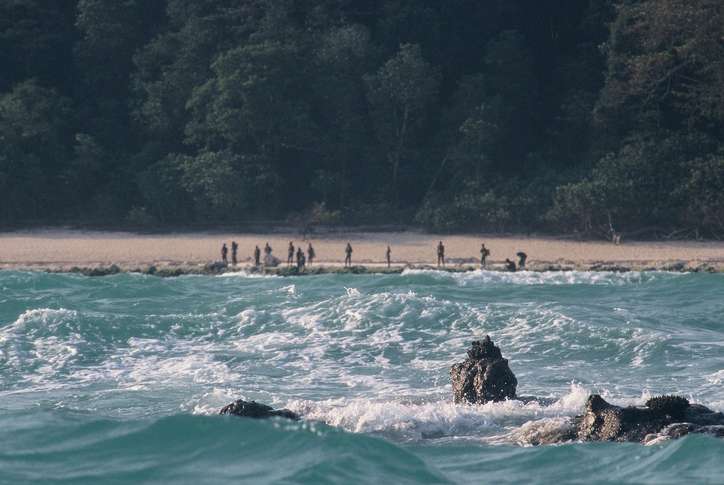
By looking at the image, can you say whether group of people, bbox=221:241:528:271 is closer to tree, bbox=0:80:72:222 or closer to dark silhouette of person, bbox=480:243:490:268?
dark silhouette of person, bbox=480:243:490:268

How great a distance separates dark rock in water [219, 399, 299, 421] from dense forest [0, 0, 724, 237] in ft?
74.1

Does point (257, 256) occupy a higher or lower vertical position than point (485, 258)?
lower

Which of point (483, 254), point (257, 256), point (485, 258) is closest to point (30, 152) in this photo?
point (257, 256)

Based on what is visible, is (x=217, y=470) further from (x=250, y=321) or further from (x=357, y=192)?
(x=357, y=192)

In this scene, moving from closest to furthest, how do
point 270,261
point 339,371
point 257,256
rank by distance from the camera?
point 339,371, point 257,256, point 270,261

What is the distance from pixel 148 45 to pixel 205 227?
26.1 feet

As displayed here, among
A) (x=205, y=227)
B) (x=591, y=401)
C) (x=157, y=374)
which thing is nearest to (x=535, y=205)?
(x=205, y=227)

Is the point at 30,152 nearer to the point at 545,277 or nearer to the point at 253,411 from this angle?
the point at 545,277

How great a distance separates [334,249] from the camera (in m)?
40.0

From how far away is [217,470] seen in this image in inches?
691

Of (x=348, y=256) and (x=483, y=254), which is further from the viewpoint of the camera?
(x=348, y=256)

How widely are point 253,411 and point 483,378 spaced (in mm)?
3812

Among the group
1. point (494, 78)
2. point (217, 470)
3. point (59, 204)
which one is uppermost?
point (494, 78)

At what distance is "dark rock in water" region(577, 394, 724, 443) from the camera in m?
18.2
